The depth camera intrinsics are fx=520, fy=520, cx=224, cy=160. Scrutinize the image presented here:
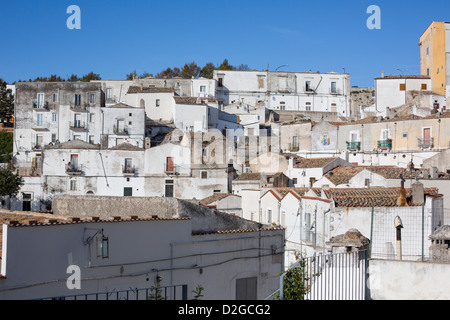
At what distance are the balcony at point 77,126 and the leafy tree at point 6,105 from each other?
17921 millimetres

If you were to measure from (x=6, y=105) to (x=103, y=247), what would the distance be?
5509 centimetres

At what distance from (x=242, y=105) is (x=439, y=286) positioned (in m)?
47.9

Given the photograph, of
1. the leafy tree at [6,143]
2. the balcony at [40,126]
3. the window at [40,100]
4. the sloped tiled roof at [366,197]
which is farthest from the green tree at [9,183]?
the sloped tiled roof at [366,197]

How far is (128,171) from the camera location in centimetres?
4109

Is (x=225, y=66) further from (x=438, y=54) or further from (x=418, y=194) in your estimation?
(x=418, y=194)

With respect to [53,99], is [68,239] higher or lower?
lower

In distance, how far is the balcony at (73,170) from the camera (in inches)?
1619

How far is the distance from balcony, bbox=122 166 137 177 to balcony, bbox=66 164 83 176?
11.4ft

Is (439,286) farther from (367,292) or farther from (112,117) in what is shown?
(112,117)

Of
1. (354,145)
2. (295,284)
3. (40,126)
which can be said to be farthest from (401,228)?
(40,126)

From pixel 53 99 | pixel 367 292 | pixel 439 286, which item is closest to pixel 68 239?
pixel 367 292

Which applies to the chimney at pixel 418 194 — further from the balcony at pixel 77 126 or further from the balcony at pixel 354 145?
the balcony at pixel 77 126

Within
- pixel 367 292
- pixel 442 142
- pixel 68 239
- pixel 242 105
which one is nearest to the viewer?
pixel 367 292

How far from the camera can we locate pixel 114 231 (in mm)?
12695
